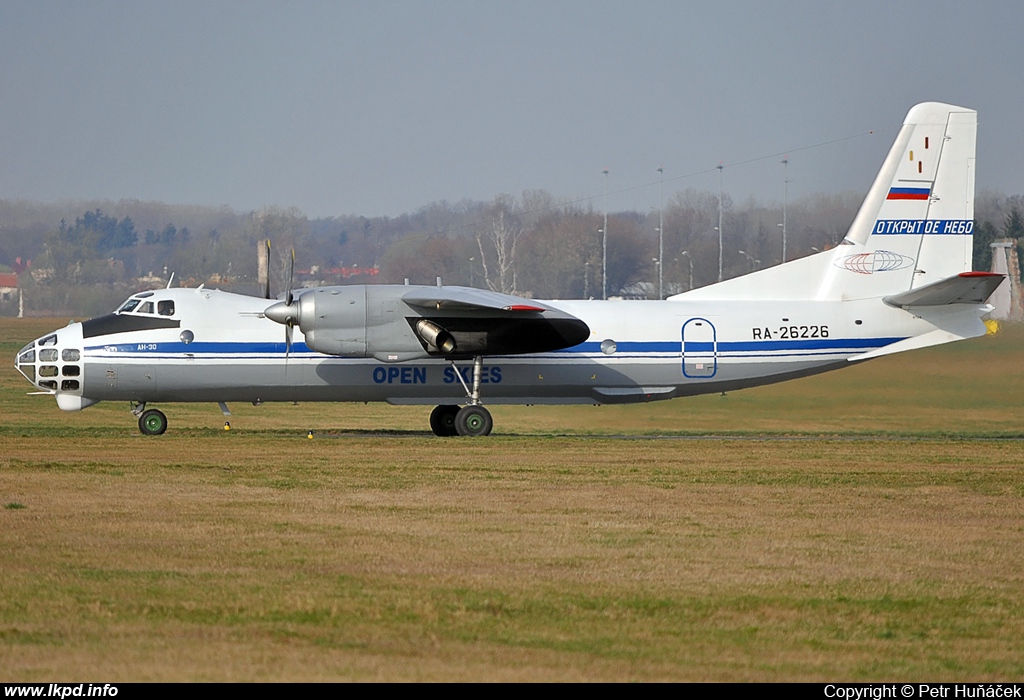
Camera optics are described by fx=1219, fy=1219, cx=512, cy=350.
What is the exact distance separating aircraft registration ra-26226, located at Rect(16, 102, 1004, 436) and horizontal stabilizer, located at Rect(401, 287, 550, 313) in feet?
0.15

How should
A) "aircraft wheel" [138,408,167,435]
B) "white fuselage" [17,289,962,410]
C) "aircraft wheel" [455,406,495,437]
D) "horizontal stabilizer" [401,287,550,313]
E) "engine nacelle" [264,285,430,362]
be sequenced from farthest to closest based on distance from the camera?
"aircraft wheel" [455,406,495,437] → "aircraft wheel" [138,408,167,435] → "white fuselage" [17,289,962,410] → "engine nacelle" [264,285,430,362] → "horizontal stabilizer" [401,287,550,313]

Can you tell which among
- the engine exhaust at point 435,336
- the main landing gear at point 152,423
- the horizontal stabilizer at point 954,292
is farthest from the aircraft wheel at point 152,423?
the horizontal stabilizer at point 954,292

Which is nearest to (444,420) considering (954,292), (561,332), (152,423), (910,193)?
(561,332)

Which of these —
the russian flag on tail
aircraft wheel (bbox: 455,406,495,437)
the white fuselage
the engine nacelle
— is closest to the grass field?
aircraft wheel (bbox: 455,406,495,437)

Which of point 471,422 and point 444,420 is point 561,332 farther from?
point 444,420

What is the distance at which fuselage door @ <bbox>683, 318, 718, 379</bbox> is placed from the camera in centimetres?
2533

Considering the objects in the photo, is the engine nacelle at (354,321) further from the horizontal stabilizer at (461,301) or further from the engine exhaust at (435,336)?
the horizontal stabilizer at (461,301)

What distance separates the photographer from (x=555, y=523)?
13469mm

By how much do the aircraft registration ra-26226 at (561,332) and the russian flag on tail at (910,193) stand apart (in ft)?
0.14

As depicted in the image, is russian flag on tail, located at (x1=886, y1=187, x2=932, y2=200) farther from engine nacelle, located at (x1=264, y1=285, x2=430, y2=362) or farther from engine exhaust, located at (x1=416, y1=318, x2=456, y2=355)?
engine nacelle, located at (x1=264, y1=285, x2=430, y2=362)

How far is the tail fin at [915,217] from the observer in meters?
25.8

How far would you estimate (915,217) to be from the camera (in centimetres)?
2591
